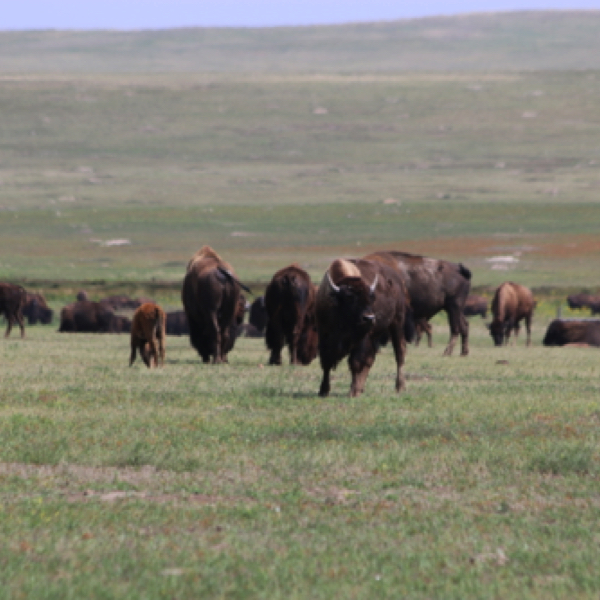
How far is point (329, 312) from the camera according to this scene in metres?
13.7

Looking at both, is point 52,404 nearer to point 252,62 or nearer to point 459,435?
point 459,435

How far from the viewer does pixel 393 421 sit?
11820mm

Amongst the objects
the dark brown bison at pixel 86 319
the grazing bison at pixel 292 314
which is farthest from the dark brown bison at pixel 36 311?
the grazing bison at pixel 292 314

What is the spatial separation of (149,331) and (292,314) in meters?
2.78

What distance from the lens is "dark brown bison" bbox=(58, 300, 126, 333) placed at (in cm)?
3950

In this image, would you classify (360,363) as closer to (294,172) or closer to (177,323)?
(177,323)

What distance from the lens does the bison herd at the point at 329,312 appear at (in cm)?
1379

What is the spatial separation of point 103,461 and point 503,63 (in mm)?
177706

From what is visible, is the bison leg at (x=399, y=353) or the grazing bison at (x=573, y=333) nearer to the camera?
the bison leg at (x=399, y=353)

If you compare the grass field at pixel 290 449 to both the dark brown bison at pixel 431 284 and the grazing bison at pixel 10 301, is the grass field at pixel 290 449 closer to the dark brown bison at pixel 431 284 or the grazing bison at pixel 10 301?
the dark brown bison at pixel 431 284

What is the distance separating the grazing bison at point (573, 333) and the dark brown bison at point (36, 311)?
17780 millimetres

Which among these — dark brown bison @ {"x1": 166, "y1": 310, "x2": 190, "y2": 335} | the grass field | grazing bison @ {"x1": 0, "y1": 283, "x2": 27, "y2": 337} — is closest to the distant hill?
the grass field

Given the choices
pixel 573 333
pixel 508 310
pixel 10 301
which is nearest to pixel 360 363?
pixel 10 301

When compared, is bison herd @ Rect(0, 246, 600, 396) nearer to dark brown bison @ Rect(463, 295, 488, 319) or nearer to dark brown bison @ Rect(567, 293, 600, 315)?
dark brown bison @ Rect(463, 295, 488, 319)
